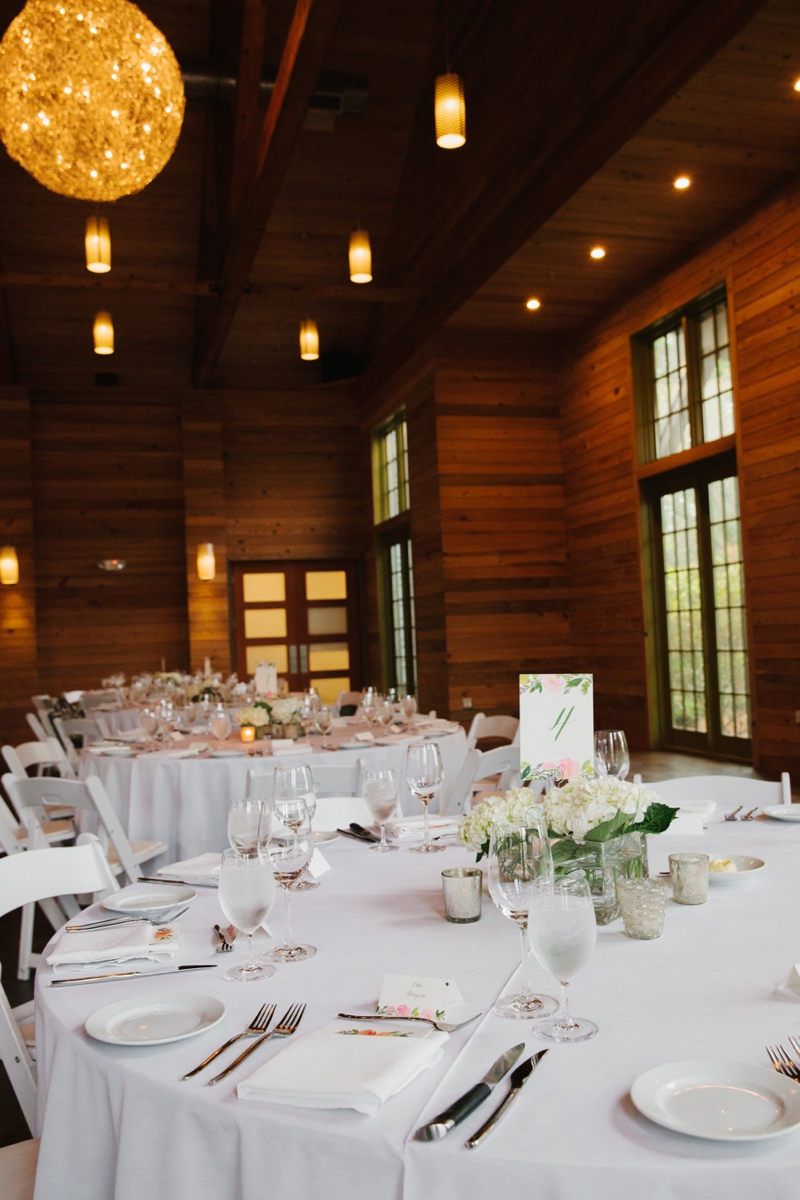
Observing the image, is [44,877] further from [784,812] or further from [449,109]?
[449,109]

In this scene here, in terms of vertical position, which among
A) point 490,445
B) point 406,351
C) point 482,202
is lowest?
point 490,445

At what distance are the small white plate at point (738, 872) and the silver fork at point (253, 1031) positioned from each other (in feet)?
2.99

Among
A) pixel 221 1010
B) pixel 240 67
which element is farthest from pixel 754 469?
pixel 221 1010

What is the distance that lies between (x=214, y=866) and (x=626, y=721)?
24.1 ft

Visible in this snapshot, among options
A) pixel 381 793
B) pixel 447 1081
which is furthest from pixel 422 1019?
pixel 381 793

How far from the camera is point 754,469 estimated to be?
711 cm

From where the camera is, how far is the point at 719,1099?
1047 mm

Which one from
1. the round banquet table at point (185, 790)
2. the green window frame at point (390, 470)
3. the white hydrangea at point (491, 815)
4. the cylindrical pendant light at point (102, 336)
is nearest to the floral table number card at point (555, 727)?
the white hydrangea at point (491, 815)

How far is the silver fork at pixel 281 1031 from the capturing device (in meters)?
1.15

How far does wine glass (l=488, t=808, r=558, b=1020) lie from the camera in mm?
1339

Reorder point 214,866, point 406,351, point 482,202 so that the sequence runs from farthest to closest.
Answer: point 406,351 < point 482,202 < point 214,866

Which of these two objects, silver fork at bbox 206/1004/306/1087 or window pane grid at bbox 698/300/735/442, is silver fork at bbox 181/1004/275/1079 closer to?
silver fork at bbox 206/1004/306/1087

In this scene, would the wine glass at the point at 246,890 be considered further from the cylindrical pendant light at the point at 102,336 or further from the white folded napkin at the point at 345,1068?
the cylindrical pendant light at the point at 102,336

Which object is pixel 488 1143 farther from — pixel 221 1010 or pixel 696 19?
pixel 696 19
